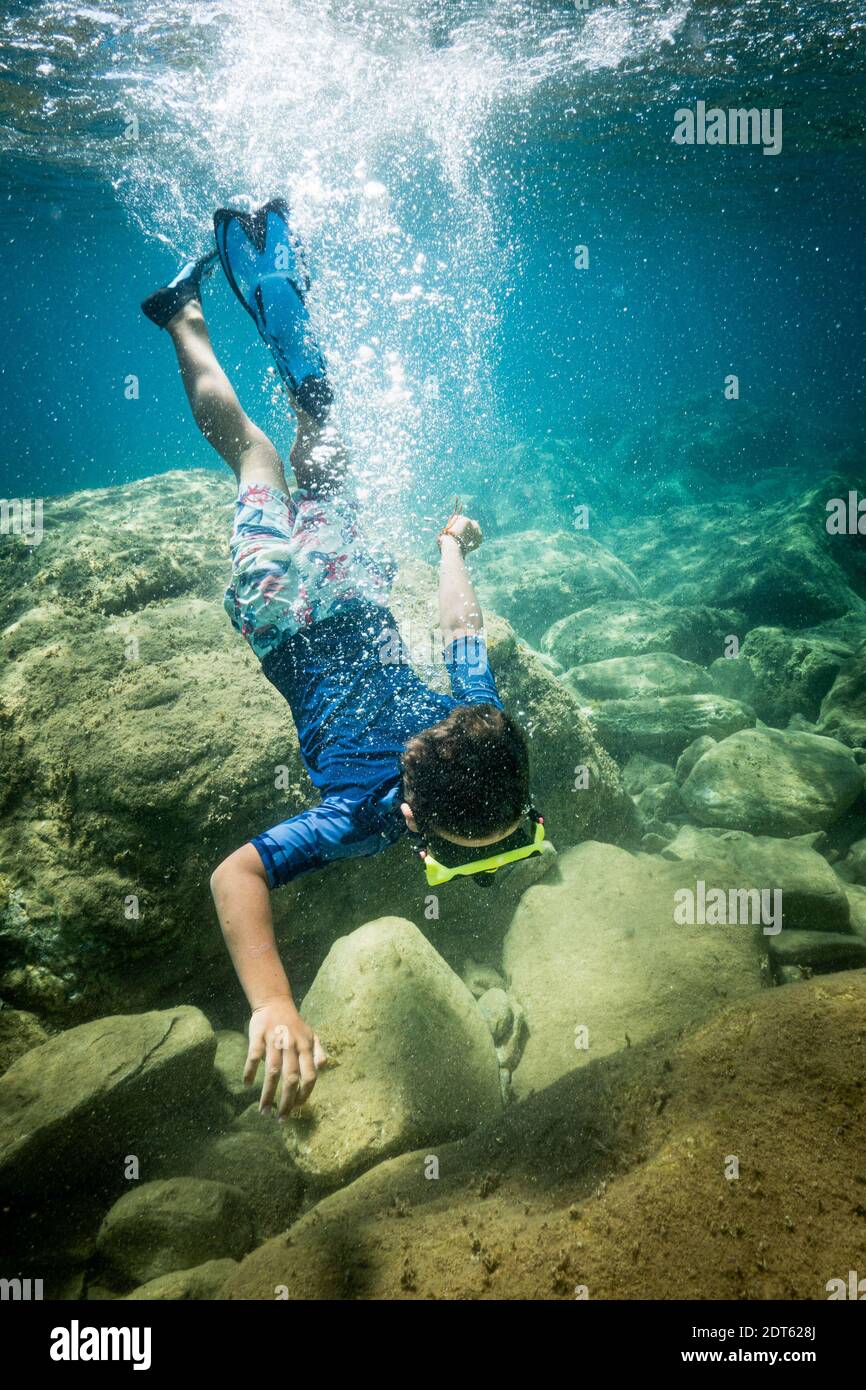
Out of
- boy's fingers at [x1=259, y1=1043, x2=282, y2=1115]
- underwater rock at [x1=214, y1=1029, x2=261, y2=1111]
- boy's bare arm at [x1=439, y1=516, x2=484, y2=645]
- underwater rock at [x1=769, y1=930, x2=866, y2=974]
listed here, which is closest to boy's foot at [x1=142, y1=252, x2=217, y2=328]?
boy's bare arm at [x1=439, y1=516, x2=484, y2=645]

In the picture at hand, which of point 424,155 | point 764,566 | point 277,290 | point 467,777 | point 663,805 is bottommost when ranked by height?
point 663,805

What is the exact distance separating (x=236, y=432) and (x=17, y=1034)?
4485mm

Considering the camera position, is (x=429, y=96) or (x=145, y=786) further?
(x=429, y=96)

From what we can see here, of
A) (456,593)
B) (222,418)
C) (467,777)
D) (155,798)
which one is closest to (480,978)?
(467,777)

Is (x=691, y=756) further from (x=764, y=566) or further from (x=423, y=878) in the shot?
(x=764, y=566)

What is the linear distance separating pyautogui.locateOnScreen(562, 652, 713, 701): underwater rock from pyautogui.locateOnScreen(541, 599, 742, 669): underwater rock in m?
1.00

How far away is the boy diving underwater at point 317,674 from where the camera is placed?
7.86 ft

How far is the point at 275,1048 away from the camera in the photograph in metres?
2.09

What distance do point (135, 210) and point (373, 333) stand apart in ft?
77.0

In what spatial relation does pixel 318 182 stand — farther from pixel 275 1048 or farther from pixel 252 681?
pixel 275 1048

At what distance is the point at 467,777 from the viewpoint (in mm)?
2574

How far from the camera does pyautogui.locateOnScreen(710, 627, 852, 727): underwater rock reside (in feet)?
25.2

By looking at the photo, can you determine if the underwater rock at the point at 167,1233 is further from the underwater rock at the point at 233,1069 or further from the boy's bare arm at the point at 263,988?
the boy's bare arm at the point at 263,988
